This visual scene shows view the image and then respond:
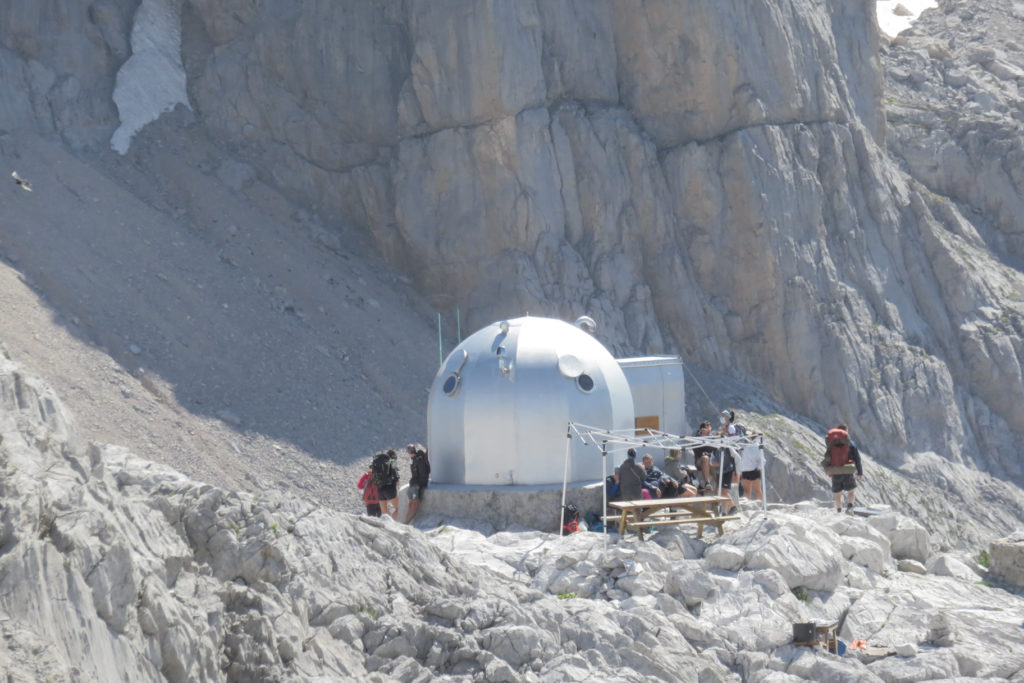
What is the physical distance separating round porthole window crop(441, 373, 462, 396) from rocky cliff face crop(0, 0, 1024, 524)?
19252 millimetres

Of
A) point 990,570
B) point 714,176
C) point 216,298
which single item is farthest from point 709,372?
point 990,570

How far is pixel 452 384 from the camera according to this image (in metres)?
24.3

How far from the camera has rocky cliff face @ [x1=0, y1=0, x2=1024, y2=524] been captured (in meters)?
44.9

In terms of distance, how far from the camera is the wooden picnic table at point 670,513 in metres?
20.9

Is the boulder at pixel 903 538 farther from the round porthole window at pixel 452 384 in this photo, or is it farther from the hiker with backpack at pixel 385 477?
the hiker with backpack at pixel 385 477

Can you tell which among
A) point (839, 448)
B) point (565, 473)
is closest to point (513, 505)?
point (565, 473)

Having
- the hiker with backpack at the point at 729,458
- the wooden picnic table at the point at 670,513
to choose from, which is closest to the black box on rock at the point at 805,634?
the wooden picnic table at the point at 670,513

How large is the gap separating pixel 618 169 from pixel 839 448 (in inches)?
963

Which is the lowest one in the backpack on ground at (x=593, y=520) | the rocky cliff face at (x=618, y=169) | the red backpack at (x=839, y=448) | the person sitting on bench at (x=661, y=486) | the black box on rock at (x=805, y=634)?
the black box on rock at (x=805, y=634)

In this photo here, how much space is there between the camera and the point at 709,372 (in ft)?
150

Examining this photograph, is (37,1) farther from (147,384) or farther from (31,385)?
(31,385)

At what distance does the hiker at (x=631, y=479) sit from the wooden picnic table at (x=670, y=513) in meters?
0.27

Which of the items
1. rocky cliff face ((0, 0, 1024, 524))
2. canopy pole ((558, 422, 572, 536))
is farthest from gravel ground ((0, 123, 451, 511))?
canopy pole ((558, 422, 572, 536))

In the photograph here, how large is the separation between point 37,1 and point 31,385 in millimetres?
35934
